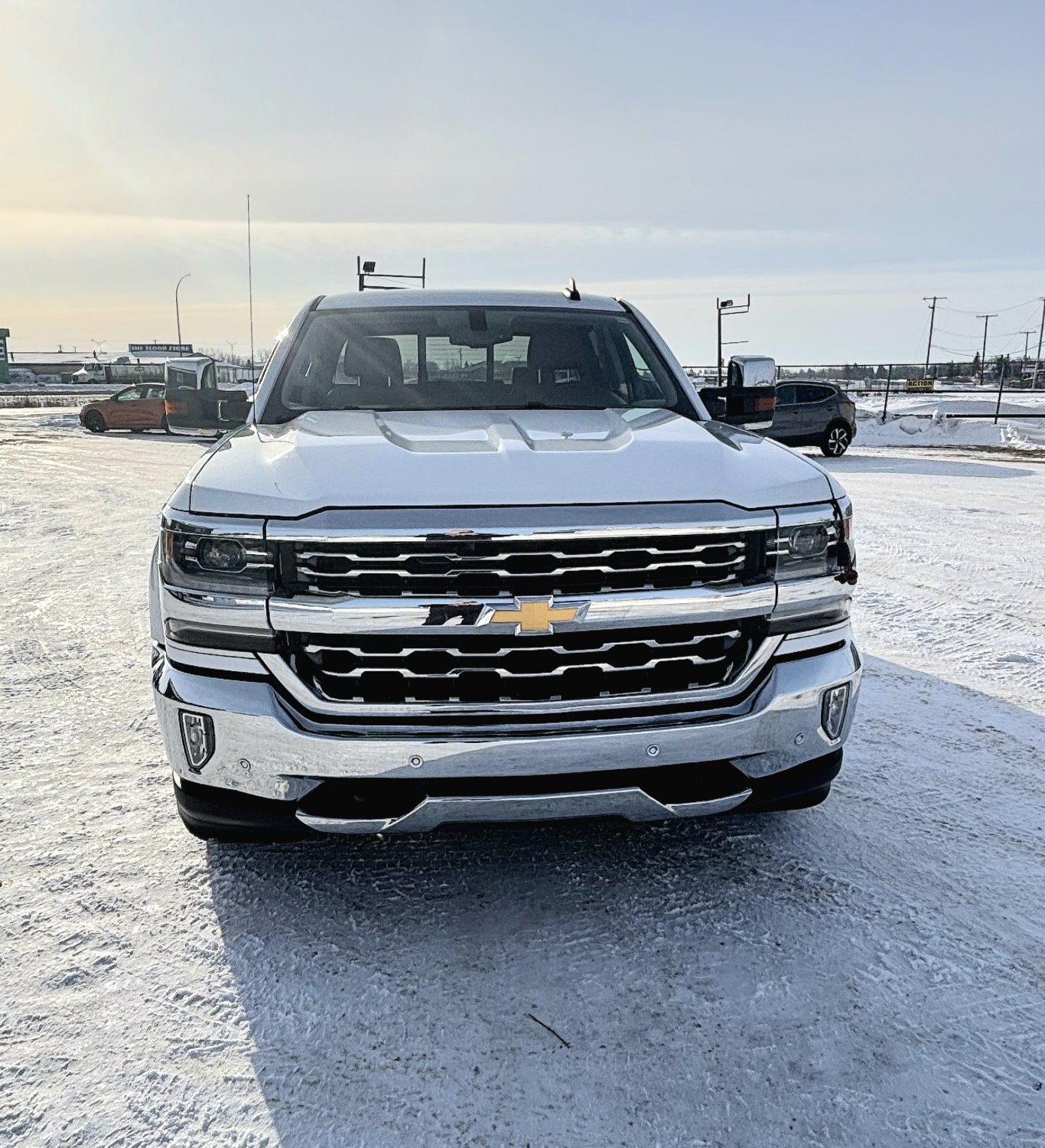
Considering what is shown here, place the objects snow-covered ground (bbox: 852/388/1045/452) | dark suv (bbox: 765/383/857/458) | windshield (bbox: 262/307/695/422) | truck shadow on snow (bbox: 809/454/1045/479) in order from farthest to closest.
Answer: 1. snow-covered ground (bbox: 852/388/1045/452)
2. dark suv (bbox: 765/383/857/458)
3. truck shadow on snow (bbox: 809/454/1045/479)
4. windshield (bbox: 262/307/695/422)

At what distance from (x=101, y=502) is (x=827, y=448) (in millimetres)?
14098

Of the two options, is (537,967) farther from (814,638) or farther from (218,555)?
(218,555)

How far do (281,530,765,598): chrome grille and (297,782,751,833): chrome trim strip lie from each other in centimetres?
52

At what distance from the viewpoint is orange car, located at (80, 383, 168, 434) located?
79.3ft

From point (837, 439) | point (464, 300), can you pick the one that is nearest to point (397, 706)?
point (464, 300)

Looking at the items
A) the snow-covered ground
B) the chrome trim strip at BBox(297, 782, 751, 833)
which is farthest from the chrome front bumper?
the snow-covered ground

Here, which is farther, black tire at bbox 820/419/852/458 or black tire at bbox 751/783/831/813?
black tire at bbox 820/419/852/458

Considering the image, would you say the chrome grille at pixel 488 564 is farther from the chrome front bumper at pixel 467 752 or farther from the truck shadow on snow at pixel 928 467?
the truck shadow on snow at pixel 928 467

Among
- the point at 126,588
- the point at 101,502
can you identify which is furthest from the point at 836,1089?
the point at 101,502

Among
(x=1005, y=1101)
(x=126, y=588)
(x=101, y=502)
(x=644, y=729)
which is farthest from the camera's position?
(x=101, y=502)

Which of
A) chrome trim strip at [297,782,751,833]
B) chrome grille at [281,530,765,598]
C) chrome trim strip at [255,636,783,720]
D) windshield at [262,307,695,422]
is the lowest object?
chrome trim strip at [297,782,751,833]

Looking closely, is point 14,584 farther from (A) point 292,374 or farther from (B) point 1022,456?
(B) point 1022,456

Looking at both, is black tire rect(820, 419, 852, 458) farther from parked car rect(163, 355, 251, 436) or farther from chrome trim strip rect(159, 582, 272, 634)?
chrome trim strip rect(159, 582, 272, 634)

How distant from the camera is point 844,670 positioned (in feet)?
8.62
